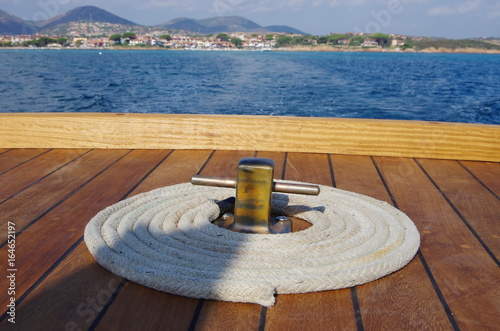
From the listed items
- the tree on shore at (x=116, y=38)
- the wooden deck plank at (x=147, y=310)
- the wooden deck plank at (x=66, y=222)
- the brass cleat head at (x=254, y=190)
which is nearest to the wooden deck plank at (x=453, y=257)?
the brass cleat head at (x=254, y=190)

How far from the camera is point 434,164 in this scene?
6.59 ft

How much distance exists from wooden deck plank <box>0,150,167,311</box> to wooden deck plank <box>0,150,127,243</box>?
0.13 feet

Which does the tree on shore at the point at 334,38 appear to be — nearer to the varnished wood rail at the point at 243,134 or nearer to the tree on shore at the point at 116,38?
the tree on shore at the point at 116,38

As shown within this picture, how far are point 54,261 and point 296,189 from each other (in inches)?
23.9

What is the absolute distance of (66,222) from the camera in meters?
1.29

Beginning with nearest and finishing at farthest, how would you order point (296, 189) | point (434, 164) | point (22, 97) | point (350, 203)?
point (296, 189)
point (350, 203)
point (434, 164)
point (22, 97)

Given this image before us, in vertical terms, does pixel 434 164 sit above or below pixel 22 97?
above

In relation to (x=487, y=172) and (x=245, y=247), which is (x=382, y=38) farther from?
(x=245, y=247)

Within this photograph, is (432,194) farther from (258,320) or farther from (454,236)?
(258,320)

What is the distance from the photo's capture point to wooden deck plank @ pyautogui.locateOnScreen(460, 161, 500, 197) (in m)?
1.74

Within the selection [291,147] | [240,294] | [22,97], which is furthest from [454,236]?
[22,97]

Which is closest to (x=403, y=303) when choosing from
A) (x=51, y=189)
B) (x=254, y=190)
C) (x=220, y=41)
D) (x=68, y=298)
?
(x=254, y=190)

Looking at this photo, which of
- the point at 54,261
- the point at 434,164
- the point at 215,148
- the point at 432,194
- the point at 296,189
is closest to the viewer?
the point at 54,261

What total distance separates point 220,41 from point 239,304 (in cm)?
7257
